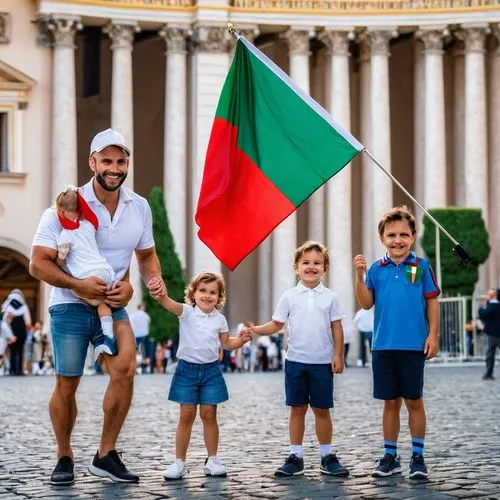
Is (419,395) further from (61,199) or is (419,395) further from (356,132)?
(356,132)

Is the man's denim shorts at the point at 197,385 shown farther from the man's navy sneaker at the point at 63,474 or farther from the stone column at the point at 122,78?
the stone column at the point at 122,78

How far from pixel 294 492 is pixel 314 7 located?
38963 millimetres

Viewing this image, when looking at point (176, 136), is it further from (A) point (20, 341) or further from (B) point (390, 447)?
(B) point (390, 447)

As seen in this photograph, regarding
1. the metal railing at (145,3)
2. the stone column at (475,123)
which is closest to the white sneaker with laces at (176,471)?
the metal railing at (145,3)

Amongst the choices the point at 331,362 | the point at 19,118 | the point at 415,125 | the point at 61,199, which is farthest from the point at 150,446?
the point at 415,125

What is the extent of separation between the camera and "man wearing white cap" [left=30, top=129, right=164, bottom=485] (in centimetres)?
1023

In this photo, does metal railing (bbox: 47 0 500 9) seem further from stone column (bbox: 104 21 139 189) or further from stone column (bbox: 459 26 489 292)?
stone column (bbox: 104 21 139 189)

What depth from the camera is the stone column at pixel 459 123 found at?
159 feet

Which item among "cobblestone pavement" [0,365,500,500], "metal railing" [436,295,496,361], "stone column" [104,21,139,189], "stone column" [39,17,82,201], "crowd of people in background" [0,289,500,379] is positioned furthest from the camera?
"stone column" [104,21,139,189]

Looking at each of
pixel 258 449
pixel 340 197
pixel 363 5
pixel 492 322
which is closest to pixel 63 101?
pixel 340 197

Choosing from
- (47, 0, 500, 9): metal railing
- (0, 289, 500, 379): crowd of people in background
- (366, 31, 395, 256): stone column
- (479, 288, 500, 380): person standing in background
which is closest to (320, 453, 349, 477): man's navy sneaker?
(479, 288, 500, 380): person standing in background

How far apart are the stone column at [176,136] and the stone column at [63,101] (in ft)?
9.53

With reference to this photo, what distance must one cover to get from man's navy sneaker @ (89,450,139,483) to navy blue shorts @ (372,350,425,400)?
5.95 feet

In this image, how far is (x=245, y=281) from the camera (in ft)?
164
